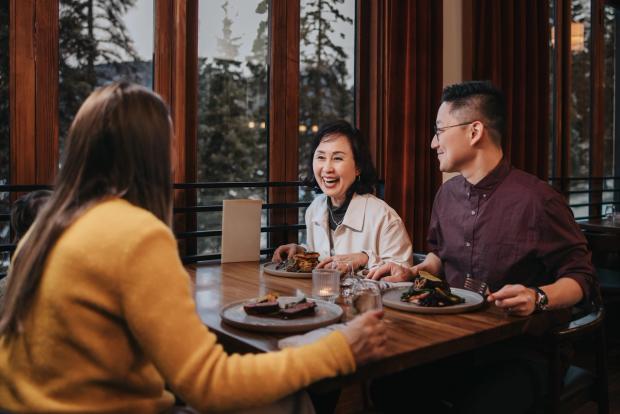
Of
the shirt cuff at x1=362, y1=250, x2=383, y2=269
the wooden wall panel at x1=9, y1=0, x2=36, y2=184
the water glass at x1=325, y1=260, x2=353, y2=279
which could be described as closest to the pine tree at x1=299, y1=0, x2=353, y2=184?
the shirt cuff at x1=362, y1=250, x2=383, y2=269

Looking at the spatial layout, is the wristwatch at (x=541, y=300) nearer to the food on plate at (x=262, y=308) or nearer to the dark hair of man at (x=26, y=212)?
the food on plate at (x=262, y=308)

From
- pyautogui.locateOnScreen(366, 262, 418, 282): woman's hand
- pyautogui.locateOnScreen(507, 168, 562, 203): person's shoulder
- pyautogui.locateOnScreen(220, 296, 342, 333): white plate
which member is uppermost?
pyautogui.locateOnScreen(507, 168, 562, 203): person's shoulder

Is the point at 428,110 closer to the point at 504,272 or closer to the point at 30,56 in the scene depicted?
the point at 504,272

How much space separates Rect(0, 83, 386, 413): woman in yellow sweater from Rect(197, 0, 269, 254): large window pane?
178 cm

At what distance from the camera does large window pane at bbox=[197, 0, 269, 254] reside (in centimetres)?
288

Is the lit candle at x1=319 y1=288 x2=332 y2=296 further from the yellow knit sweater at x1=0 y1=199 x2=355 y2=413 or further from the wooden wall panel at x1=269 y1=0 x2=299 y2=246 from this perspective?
the wooden wall panel at x1=269 y1=0 x2=299 y2=246

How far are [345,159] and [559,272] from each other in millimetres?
1185

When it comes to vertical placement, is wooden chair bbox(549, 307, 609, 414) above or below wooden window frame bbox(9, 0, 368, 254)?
below

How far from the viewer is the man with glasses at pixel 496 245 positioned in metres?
1.63

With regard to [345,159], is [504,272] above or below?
below

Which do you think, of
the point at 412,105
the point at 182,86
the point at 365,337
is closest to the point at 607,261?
the point at 412,105

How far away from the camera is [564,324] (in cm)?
159

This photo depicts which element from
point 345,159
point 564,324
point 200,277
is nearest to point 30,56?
point 200,277

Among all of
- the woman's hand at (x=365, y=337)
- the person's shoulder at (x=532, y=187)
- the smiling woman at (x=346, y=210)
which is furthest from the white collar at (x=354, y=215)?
the woman's hand at (x=365, y=337)
